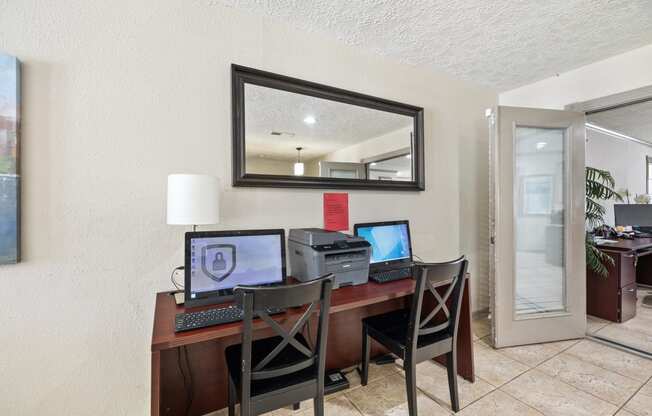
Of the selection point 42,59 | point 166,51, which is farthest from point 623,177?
point 42,59

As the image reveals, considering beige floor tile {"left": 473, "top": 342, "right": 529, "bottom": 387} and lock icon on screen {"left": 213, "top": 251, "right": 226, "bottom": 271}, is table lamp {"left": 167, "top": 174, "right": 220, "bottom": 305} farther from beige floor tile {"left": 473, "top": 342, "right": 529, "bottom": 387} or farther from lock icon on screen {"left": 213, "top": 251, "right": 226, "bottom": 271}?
beige floor tile {"left": 473, "top": 342, "right": 529, "bottom": 387}

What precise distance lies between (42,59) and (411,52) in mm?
2296

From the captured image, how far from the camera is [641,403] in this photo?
5.63 ft

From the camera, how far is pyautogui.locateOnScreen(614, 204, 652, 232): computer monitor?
12.6 feet

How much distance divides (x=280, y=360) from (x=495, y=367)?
67.6 inches

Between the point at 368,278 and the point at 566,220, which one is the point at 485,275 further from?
the point at 368,278

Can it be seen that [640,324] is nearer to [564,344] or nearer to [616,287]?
[616,287]

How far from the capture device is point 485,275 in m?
2.98

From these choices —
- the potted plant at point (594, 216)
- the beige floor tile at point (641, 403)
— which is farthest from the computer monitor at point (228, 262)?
the potted plant at point (594, 216)

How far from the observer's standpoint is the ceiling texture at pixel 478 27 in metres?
1.78

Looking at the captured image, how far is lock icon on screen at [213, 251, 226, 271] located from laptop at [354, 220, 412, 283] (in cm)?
94

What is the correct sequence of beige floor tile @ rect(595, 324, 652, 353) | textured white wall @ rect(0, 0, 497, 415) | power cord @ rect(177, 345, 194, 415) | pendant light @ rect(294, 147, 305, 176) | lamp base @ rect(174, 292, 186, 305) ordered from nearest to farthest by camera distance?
textured white wall @ rect(0, 0, 497, 415), lamp base @ rect(174, 292, 186, 305), power cord @ rect(177, 345, 194, 415), pendant light @ rect(294, 147, 305, 176), beige floor tile @ rect(595, 324, 652, 353)

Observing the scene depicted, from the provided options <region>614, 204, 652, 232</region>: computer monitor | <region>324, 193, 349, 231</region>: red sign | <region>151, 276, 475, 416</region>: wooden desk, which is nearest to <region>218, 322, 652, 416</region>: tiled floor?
<region>151, 276, 475, 416</region>: wooden desk

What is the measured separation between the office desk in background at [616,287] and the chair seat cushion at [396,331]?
2415mm
